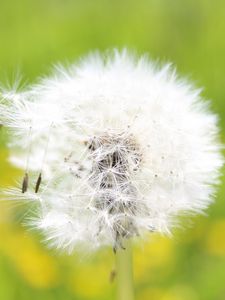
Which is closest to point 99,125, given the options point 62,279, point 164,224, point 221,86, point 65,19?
point 164,224

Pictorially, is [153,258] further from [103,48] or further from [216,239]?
[103,48]

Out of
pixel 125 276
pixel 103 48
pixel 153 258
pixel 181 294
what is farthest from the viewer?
pixel 103 48

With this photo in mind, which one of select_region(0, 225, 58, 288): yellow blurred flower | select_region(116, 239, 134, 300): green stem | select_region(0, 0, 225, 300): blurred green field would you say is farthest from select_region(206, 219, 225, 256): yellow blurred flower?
select_region(116, 239, 134, 300): green stem

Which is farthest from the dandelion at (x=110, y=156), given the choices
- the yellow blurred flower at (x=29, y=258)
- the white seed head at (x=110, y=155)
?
the yellow blurred flower at (x=29, y=258)

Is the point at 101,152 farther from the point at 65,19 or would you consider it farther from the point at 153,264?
the point at 65,19

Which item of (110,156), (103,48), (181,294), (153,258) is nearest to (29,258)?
(153,258)

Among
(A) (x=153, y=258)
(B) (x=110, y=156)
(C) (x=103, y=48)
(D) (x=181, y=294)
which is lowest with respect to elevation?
(D) (x=181, y=294)
